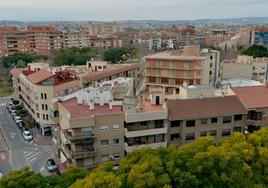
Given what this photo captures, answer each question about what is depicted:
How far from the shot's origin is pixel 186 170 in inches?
822

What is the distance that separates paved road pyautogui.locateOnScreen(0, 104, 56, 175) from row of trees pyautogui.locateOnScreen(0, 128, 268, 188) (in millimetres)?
13470

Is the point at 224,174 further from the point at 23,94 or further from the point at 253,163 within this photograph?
the point at 23,94

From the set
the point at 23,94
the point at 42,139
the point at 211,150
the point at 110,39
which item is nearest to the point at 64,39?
the point at 110,39

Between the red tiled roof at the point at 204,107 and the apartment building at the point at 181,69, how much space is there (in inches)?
540

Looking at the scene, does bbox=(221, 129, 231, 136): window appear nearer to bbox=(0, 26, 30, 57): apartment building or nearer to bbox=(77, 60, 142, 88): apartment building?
bbox=(77, 60, 142, 88): apartment building

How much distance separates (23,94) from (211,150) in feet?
119

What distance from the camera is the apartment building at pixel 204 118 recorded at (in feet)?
96.6

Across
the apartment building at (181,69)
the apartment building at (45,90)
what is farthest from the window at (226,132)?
the apartment building at (45,90)

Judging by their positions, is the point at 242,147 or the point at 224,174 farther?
the point at 242,147

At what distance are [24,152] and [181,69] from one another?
936 inches

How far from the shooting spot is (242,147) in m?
22.5

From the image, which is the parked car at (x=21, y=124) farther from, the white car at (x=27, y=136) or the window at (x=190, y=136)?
the window at (x=190, y=136)

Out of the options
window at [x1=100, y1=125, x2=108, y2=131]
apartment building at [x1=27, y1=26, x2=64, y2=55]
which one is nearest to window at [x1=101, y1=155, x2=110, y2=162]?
window at [x1=100, y1=125, x2=108, y2=131]

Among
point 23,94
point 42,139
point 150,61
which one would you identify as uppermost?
point 150,61
